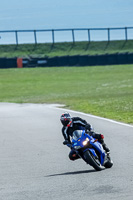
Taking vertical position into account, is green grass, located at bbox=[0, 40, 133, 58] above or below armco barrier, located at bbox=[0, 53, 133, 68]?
below

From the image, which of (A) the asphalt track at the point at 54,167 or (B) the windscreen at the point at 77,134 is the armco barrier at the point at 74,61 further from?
(B) the windscreen at the point at 77,134

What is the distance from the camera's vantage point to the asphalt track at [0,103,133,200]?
793 cm

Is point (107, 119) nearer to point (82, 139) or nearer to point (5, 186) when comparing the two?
point (82, 139)

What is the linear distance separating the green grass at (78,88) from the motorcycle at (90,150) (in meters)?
9.54

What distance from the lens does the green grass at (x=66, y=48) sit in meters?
61.5

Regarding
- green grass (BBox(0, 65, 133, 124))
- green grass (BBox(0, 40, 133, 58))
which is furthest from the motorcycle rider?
green grass (BBox(0, 40, 133, 58))

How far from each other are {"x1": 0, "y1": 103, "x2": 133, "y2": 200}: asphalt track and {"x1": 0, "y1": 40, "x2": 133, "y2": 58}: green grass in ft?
141

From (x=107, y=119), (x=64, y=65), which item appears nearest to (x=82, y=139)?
(x=107, y=119)

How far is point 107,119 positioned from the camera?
19109 millimetres

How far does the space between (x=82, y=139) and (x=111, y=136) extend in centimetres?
506

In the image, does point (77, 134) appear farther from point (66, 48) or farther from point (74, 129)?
point (66, 48)

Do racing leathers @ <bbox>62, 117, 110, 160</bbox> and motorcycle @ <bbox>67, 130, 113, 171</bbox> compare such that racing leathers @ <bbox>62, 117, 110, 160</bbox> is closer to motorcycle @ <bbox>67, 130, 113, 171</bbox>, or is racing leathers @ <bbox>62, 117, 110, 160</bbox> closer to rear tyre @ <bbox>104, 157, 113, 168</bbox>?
motorcycle @ <bbox>67, 130, 113, 171</bbox>

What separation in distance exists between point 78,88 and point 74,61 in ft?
49.8

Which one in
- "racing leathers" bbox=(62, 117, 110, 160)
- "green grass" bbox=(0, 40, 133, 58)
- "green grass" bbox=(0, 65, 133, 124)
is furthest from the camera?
"green grass" bbox=(0, 40, 133, 58)
